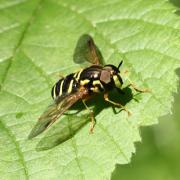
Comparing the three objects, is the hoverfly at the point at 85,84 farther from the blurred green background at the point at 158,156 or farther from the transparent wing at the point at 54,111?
the blurred green background at the point at 158,156

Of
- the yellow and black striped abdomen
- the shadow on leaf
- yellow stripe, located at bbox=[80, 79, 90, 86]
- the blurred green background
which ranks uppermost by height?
the yellow and black striped abdomen

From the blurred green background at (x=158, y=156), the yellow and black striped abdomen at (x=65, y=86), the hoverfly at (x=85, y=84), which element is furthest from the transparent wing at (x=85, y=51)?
the blurred green background at (x=158, y=156)

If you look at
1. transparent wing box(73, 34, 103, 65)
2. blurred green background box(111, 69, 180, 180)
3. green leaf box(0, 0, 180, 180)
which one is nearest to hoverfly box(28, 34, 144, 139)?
transparent wing box(73, 34, 103, 65)

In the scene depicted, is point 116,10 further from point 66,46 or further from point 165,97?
point 165,97

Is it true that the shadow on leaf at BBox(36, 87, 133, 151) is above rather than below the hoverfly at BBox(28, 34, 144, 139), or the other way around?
below

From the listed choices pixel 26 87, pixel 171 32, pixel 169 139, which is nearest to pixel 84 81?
pixel 26 87

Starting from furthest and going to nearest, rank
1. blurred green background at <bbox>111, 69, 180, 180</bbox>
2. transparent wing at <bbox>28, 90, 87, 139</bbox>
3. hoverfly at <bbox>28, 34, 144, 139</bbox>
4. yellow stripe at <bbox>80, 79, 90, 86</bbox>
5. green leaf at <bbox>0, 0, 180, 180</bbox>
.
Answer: blurred green background at <bbox>111, 69, 180, 180</bbox> < yellow stripe at <bbox>80, 79, 90, 86</bbox> < hoverfly at <bbox>28, 34, 144, 139</bbox> < transparent wing at <bbox>28, 90, 87, 139</bbox> < green leaf at <bbox>0, 0, 180, 180</bbox>

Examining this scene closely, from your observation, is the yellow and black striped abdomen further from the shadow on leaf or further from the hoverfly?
the shadow on leaf
